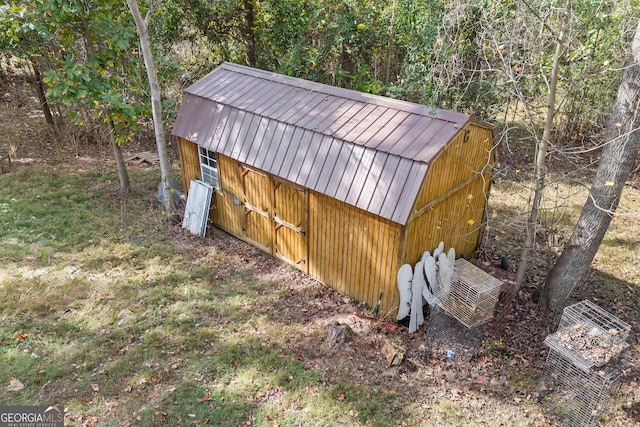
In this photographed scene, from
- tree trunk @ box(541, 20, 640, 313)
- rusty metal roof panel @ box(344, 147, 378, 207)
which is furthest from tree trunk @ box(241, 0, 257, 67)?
tree trunk @ box(541, 20, 640, 313)

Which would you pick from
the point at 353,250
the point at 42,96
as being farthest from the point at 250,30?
the point at 353,250

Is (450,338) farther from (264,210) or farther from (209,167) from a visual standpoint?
(209,167)

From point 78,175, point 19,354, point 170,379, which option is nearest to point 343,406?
point 170,379

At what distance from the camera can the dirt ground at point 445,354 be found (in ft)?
19.1

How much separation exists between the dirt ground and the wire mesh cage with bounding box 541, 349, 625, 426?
133 mm

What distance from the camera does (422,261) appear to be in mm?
7066

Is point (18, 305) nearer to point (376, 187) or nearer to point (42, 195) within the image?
point (42, 195)

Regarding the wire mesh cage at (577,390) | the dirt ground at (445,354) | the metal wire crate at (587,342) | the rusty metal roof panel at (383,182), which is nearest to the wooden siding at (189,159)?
the dirt ground at (445,354)

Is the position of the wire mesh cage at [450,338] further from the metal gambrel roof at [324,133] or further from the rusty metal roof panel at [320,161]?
the rusty metal roof panel at [320,161]

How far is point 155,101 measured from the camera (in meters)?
8.83

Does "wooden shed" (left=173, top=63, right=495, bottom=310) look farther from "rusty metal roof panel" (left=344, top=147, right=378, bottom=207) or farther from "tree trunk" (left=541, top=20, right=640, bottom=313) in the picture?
"tree trunk" (left=541, top=20, right=640, bottom=313)

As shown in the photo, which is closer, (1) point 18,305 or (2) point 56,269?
(1) point 18,305

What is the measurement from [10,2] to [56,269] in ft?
17.9

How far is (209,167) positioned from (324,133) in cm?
341
